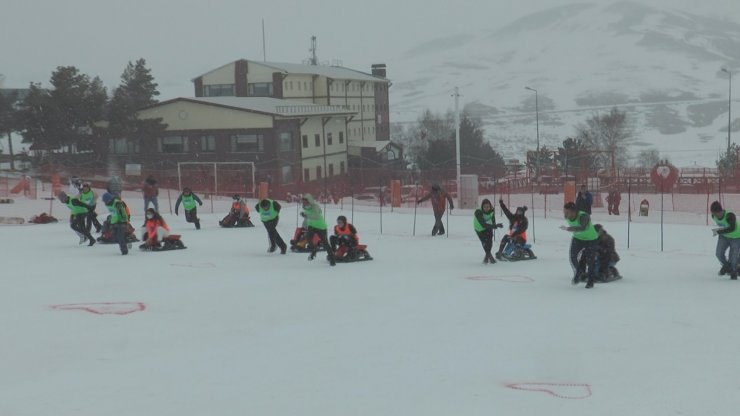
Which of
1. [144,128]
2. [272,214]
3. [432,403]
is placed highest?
[144,128]

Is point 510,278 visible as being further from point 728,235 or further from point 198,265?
point 198,265

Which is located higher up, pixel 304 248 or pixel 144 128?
pixel 144 128

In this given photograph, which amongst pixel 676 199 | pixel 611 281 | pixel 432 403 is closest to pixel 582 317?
pixel 611 281

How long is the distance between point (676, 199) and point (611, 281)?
27811 millimetres

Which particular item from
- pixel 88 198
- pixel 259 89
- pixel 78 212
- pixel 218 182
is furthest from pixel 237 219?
pixel 259 89

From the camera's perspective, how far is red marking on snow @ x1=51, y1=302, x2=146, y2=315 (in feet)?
41.9

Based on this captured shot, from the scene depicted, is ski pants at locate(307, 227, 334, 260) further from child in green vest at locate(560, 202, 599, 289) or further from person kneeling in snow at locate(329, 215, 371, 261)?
child in green vest at locate(560, 202, 599, 289)

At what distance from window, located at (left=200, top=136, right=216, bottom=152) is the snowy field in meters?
37.8

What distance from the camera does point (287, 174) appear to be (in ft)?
188

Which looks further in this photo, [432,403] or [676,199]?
[676,199]

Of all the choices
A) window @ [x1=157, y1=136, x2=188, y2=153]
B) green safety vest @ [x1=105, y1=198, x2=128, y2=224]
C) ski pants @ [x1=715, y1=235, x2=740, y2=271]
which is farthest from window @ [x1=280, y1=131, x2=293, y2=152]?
ski pants @ [x1=715, y1=235, x2=740, y2=271]

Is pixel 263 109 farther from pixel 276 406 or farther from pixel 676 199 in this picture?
pixel 276 406

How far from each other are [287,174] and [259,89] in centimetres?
1578

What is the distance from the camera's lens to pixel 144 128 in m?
56.3
